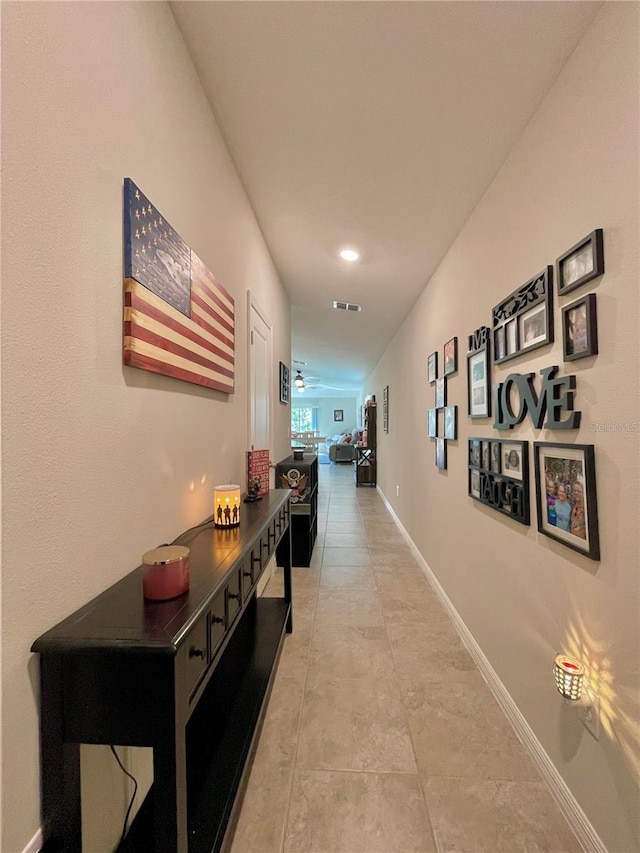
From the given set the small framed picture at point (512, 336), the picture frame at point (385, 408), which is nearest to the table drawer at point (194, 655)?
the small framed picture at point (512, 336)

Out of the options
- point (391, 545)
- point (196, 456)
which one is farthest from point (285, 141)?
point (391, 545)

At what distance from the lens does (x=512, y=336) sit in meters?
1.54

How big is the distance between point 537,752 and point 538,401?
53.5 inches

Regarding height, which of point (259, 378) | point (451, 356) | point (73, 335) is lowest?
point (73, 335)

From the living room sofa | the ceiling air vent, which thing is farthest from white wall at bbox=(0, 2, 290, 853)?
the living room sofa

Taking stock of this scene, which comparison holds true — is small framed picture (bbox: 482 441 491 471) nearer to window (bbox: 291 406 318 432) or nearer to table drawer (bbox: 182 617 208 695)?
table drawer (bbox: 182 617 208 695)

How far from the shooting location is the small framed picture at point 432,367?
2787mm

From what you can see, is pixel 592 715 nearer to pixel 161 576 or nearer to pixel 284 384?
pixel 161 576

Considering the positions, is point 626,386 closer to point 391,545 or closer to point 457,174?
point 457,174

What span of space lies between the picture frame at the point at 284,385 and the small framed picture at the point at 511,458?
2.36m

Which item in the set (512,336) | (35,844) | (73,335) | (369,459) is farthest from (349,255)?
(369,459)

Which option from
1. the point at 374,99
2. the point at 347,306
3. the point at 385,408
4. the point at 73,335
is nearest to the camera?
the point at 73,335

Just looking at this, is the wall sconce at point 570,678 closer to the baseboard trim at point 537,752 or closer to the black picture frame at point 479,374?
the baseboard trim at point 537,752

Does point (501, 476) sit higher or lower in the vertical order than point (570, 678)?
higher
